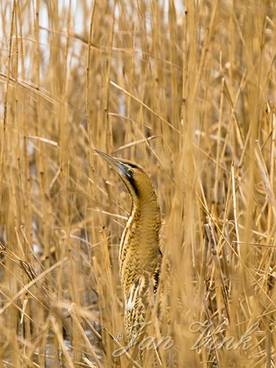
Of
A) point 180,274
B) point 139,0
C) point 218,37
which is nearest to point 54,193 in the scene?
point 218,37

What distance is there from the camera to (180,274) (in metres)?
1.36

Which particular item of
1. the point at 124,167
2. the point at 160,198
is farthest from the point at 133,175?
the point at 160,198

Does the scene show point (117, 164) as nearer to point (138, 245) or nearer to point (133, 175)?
point (133, 175)

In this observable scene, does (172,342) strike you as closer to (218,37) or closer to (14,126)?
(14,126)

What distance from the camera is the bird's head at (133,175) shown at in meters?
1.81

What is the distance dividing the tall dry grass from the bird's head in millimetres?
54

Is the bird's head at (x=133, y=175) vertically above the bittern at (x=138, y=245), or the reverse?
the bird's head at (x=133, y=175)

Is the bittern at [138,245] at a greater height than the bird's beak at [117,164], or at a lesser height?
lesser

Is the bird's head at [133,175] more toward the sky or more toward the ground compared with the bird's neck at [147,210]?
more toward the sky

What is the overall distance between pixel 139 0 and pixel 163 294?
647 millimetres

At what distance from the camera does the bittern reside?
1.81 m

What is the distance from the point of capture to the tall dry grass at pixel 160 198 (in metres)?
1.45

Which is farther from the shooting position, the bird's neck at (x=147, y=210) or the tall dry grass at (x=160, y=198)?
the bird's neck at (x=147, y=210)

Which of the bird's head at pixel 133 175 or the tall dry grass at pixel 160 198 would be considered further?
the bird's head at pixel 133 175
